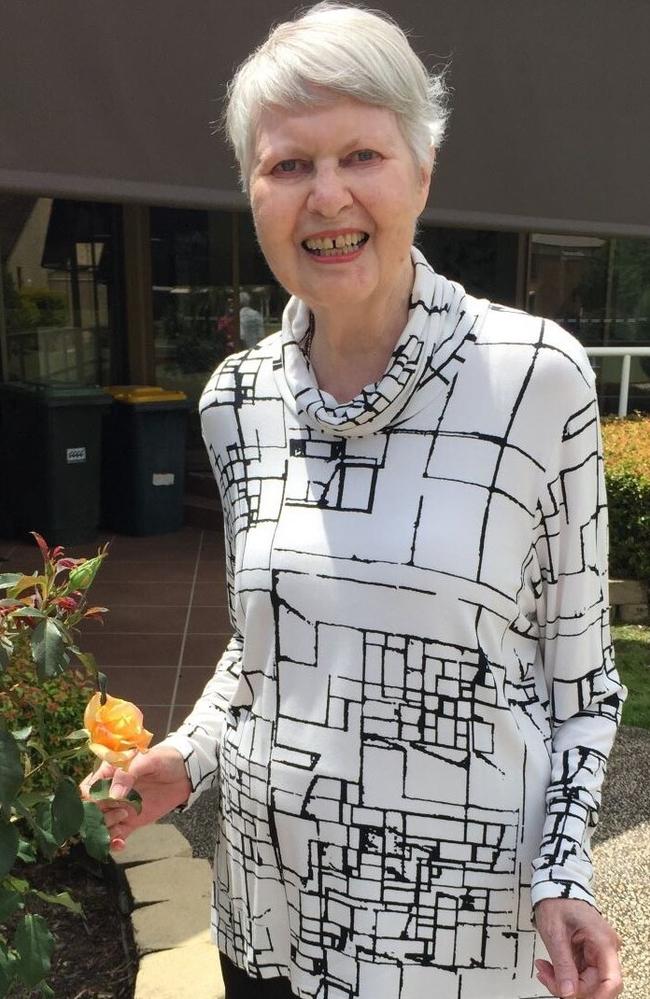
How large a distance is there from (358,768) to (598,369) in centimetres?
726

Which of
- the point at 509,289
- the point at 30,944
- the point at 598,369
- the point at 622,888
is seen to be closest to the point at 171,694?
the point at 622,888

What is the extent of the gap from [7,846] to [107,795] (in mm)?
138

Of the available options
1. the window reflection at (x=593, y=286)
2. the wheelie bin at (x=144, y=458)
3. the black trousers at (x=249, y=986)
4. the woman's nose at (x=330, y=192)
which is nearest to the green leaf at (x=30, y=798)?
the black trousers at (x=249, y=986)

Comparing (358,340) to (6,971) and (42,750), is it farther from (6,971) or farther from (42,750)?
(6,971)

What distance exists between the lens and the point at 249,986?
1.45 metres

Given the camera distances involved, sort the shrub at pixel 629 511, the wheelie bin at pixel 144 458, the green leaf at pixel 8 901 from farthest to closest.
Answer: the wheelie bin at pixel 144 458 < the shrub at pixel 629 511 < the green leaf at pixel 8 901

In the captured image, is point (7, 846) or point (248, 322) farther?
point (248, 322)

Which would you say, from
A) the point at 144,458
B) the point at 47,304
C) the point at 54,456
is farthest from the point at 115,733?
the point at 47,304

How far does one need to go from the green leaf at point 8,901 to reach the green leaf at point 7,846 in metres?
0.11

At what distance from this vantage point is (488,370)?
1243mm

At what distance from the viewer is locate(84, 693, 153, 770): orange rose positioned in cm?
119

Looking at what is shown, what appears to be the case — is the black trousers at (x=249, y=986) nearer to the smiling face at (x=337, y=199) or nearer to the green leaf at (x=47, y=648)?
the green leaf at (x=47, y=648)

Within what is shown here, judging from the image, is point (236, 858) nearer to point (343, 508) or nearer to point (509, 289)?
point (343, 508)

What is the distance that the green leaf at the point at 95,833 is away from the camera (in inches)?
50.5
